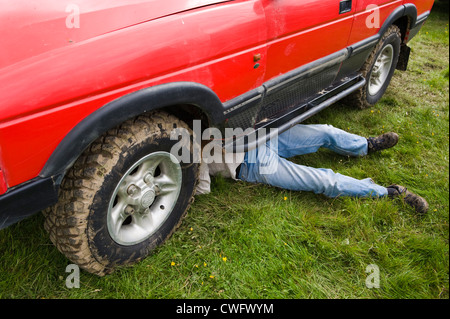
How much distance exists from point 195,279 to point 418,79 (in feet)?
13.6

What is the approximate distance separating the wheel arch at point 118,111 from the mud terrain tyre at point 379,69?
2208mm

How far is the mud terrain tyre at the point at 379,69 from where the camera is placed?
351cm

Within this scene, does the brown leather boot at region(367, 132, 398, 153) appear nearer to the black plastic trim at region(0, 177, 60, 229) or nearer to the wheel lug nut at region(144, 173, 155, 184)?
the wheel lug nut at region(144, 173, 155, 184)

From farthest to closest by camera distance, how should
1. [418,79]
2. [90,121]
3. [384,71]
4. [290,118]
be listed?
[418,79]
[384,71]
[290,118]
[90,121]

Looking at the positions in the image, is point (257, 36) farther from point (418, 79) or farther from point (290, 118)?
point (418, 79)

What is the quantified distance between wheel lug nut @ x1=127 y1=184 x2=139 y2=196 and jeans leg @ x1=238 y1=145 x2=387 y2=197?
931 millimetres

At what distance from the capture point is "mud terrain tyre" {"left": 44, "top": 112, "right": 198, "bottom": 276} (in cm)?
174

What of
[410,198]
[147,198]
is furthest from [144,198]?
[410,198]

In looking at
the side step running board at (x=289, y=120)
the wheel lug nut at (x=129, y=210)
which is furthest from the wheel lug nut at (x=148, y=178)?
the side step running board at (x=289, y=120)

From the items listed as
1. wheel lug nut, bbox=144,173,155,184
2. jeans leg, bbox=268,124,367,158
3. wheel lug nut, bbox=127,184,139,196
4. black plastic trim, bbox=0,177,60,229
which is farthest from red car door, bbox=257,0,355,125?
black plastic trim, bbox=0,177,60,229

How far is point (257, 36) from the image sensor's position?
209cm

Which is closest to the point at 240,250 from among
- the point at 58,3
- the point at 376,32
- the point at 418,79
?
the point at 58,3

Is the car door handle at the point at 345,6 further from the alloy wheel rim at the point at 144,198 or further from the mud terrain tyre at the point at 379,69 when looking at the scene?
the alloy wheel rim at the point at 144,198

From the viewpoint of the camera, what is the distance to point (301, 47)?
2.45 meters
